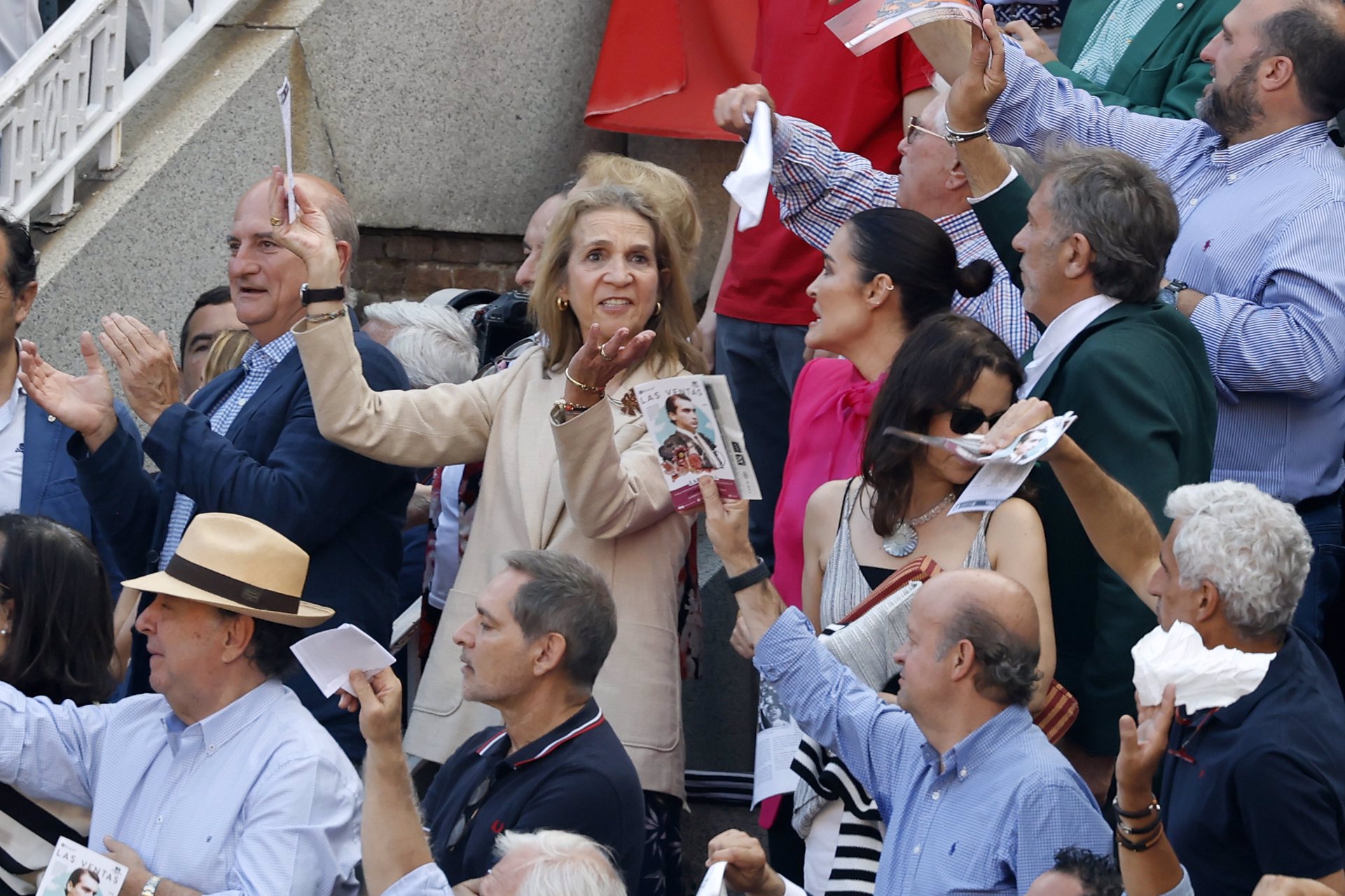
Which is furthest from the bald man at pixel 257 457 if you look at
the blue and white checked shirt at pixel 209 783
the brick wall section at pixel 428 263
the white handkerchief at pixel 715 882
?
the brick wall section at pixel 428 263


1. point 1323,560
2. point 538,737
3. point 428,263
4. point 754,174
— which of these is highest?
point 754,174

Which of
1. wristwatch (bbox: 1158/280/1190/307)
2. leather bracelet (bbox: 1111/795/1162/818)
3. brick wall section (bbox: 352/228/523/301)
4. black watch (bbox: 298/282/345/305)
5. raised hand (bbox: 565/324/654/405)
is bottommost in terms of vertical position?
brick wall section (bbox: 352/228/523/301)

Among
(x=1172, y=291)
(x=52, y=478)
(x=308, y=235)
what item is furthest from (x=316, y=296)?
(x=1172, y=291)

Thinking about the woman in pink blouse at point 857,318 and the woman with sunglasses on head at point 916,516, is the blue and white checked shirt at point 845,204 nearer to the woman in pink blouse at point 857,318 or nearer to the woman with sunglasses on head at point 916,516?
the woman in pink blouse at point 857,318

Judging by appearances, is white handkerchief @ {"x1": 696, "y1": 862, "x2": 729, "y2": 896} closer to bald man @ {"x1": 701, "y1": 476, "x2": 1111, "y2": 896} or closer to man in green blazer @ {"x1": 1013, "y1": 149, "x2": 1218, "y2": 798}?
bald man @ {"x1": 701, "y1": 476, "x2": 1111, "y2": 896}

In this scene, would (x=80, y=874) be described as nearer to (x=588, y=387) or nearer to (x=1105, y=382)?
(x=588, y=387)

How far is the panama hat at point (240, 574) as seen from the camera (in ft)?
12.5

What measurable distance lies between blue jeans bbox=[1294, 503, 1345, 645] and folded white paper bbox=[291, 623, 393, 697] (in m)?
2.31

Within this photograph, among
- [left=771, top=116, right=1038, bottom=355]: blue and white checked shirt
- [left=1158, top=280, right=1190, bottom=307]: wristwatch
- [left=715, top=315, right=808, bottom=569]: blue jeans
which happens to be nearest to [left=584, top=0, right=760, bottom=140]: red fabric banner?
[left=715, top=315, right=808, bottom=569]: blue jeans

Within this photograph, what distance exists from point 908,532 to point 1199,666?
88 cm

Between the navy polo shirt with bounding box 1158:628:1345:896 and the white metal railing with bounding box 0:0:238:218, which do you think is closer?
the navy polo shirt with bounding box 1158:628:1345:896

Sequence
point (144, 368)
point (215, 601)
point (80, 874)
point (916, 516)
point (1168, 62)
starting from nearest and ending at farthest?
1. point (80, 874)
2. point (215, 601)
3. point (916, 516)
4. point (144, 368)
5. point (1168, 62)

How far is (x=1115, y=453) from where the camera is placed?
3812 millimetres

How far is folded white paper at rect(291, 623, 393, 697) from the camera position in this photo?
131 inches
